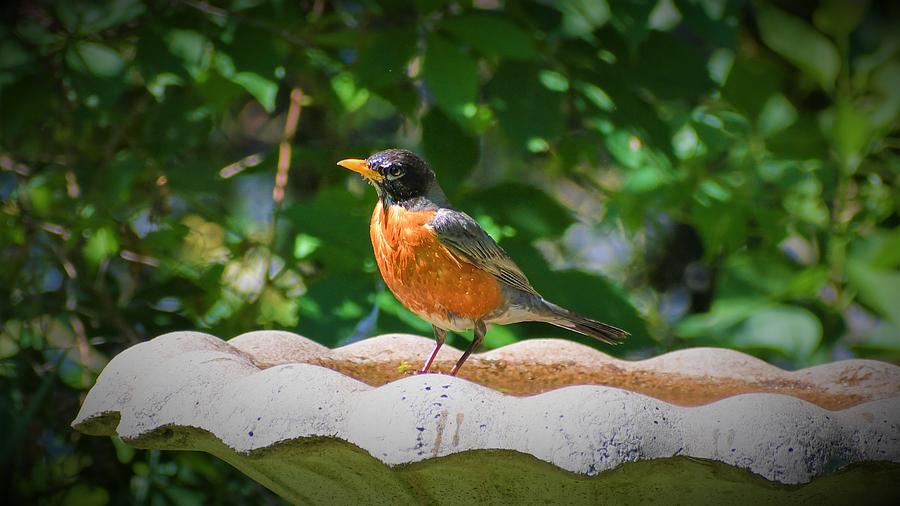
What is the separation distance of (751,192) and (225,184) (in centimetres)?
183

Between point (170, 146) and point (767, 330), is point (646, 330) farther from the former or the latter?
point (170, 146)

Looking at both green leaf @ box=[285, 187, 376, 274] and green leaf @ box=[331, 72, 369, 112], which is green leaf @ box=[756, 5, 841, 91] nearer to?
green leaf @ box=[331, 72, 369, 112]

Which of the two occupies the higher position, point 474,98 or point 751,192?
point 474,98

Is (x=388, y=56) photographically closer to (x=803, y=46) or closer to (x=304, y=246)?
(x=304, y=246)

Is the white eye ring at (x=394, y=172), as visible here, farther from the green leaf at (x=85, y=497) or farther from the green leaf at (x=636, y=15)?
the green leaf at (x=85, y=497)

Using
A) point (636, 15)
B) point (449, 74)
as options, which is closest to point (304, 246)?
point (449, 74)

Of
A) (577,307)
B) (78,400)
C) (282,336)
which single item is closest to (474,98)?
(577,307)

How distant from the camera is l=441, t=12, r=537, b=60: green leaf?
2812 millimetres

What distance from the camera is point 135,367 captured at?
1.81 metres

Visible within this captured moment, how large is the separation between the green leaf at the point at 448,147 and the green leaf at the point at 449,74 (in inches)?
12.7

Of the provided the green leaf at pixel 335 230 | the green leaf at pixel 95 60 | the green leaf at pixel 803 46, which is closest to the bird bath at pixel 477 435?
the green leaf at pixel 335 230

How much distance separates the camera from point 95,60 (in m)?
3.15

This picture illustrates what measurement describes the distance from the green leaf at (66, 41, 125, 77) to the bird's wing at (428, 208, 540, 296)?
4.67 feet

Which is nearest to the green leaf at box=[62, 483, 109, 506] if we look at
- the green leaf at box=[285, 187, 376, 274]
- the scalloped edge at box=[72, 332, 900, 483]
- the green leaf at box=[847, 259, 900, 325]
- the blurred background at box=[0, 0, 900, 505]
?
the blurred background at box=[0, 0, 900, 505]
